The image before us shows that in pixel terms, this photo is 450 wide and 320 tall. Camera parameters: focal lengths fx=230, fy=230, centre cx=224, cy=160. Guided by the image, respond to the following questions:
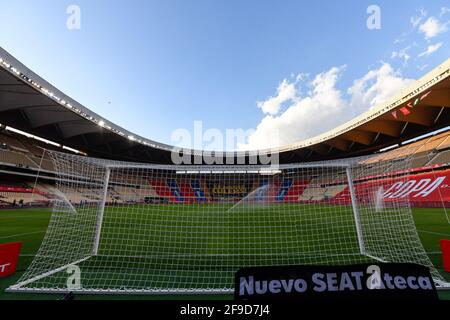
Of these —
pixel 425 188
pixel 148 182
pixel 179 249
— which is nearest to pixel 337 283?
pixel 179 249

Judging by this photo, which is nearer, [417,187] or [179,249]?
[179,249]

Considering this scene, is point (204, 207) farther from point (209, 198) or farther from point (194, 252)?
point (194, 252)

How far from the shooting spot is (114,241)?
709cm

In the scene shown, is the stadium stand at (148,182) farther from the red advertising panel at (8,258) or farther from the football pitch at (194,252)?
the red advertising panel at (8,258)

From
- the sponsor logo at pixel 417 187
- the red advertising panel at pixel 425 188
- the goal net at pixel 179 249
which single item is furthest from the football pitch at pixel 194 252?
the sponsor logo at pixel 417 187

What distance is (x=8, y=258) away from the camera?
3707 mm

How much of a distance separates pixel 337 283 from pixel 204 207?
13.7 m

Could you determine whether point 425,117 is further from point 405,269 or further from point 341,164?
point 405,269

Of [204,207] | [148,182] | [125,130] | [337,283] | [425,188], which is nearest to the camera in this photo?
[337,283]

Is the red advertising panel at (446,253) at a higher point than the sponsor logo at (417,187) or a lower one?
lower

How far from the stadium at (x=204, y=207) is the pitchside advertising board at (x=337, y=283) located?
1351mm

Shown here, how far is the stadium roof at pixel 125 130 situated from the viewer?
46.3 ft

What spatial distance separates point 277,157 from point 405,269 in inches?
1351

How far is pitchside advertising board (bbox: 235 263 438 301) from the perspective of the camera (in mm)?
2074
